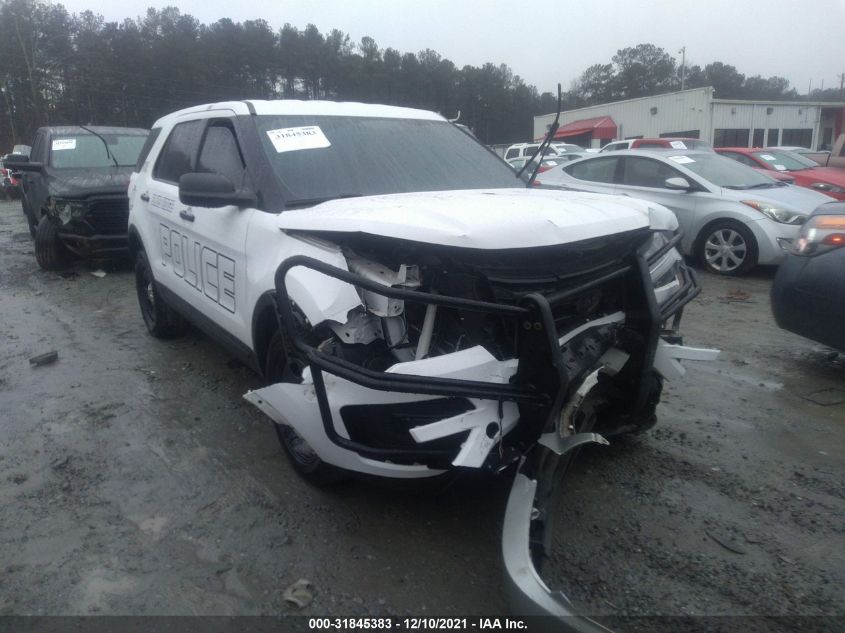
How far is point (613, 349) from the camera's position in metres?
2.69

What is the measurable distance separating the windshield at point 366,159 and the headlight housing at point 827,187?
8.31 metres

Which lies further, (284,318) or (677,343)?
(677,343)

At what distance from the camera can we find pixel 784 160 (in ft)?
44.9

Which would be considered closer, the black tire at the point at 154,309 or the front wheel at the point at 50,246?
the black tire at the point at 154,309

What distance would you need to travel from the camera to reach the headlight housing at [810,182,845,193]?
10236 mm

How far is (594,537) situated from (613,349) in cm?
83

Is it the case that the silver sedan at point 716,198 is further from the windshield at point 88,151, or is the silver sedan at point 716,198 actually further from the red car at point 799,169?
the windshield at point 88,151

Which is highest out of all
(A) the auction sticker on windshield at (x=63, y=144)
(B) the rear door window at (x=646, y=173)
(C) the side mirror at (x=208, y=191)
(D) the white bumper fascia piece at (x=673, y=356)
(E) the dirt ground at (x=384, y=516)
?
(A) the auction sticker on windshield at (x=63, y=144)

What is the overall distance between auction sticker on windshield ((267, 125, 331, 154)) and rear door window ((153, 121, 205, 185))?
3.21 feet

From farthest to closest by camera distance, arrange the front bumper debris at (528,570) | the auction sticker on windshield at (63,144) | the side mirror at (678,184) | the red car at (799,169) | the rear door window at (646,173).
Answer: the red car at (799,169) → the auction sticker on windshield at (63,144) → the rear door window at (646,173) → the side mirror at (678,184) → the front bumper debris at (528,570)

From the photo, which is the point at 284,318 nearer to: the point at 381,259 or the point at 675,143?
the point at 381,259

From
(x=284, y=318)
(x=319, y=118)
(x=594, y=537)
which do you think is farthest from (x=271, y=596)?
(x=319, y=118)

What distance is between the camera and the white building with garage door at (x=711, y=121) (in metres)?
35.0

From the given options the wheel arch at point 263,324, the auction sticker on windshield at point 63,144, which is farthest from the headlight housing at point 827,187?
the auction sticker on windshield at point 63,144
